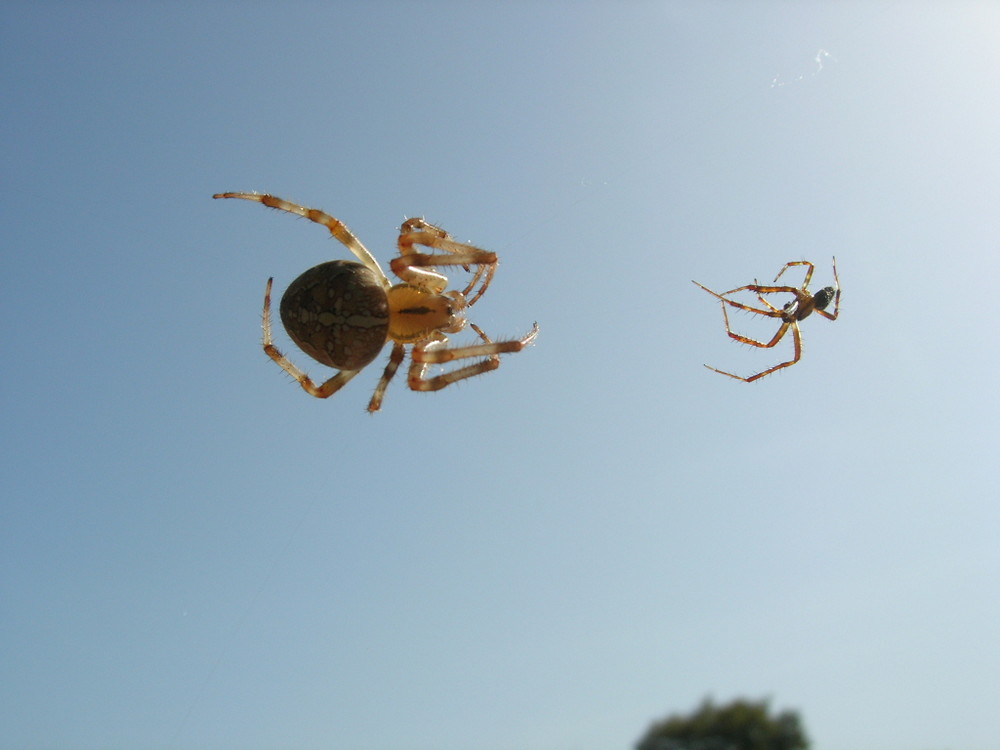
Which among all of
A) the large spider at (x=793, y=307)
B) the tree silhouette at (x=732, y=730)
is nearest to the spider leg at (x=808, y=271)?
the large spider at (x=793, y=307)

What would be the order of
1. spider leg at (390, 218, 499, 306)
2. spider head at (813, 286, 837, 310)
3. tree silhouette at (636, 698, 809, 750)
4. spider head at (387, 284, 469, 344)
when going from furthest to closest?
tree silhouette at (636, 698, 809, 750)
spider head at (813, 286, 837, 310)
spider head at (387, 284, 469, 344)
spider leg at (390, 218, 499, 306)

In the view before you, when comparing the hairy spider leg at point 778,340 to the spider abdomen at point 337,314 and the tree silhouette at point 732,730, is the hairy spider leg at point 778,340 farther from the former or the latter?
the tree silhouette at point 732,730

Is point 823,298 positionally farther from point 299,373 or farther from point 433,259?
point 299,373

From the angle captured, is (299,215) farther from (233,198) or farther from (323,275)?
(323,275)

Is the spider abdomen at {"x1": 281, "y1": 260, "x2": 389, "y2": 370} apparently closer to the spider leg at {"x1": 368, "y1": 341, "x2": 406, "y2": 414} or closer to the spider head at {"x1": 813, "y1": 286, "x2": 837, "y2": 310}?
the spider leg at {"x1": 368, "y1": 341, "x2": 406, "y2": 414}

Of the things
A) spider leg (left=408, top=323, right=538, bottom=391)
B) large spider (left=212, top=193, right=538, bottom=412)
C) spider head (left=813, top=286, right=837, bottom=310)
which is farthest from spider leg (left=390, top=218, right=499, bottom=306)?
spider head (left=813, top=286, right=837, bottom=310)

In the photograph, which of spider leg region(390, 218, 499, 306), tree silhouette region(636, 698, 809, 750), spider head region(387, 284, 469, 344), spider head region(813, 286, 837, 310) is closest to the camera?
spider leg region(390, 218, 499, 306)

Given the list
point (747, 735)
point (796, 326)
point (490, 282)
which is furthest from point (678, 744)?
point (490, 282)
